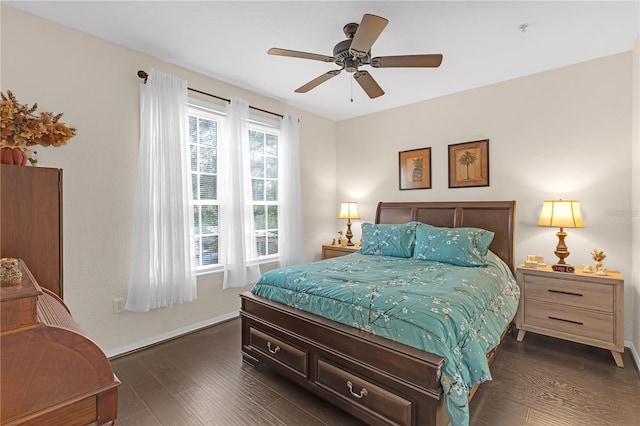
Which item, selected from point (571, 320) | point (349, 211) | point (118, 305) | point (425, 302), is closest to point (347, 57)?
point (425, 302)

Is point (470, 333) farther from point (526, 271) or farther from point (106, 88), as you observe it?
point (106, 88)

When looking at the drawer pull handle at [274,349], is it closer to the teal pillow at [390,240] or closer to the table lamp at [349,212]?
the teal pillow at [390,240]

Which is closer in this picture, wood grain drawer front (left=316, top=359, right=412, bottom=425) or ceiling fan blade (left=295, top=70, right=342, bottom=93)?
wood grain drawer front (left=316, top=359, right=412, bottom=425)

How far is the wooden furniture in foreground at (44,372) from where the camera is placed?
2.34 feet

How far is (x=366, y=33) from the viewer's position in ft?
6.24

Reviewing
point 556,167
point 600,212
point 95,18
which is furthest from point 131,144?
point 600,212

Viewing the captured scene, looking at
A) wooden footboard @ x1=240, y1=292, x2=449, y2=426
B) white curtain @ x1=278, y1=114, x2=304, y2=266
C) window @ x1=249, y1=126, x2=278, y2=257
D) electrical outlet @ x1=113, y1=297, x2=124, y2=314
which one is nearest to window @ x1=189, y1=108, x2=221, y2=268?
window @ x1=249, y1=126, x2=278, y2=257

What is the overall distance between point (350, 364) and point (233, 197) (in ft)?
7.53

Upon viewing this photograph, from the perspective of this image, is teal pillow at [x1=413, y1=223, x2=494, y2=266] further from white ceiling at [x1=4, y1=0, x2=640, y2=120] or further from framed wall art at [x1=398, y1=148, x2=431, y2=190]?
white ceiling at [x1=4, y1=0, x2=640, y2=120]

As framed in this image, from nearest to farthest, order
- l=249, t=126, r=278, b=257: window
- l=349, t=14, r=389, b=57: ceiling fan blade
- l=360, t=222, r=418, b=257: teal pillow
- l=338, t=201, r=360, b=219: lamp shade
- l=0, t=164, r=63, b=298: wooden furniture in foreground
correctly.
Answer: l=0, t=164, r=63, b=298: wooden furniture in foreground → l=349, t=14, r=389, b=57: ceiling fan blade → l=360, t=222, r=418, b=257: teal pillow → l=249, t=126, r=278, b=257: window → l=338, t=201, r=360, b=219: lamp shade

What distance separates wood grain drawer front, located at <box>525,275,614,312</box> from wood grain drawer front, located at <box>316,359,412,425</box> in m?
2.04

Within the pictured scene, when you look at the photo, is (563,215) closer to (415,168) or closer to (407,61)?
(415,168)

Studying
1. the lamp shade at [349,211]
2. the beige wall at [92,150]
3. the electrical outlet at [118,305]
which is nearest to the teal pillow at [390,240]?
the lamp shade at [349,211]

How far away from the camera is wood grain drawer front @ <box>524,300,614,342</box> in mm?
2598
